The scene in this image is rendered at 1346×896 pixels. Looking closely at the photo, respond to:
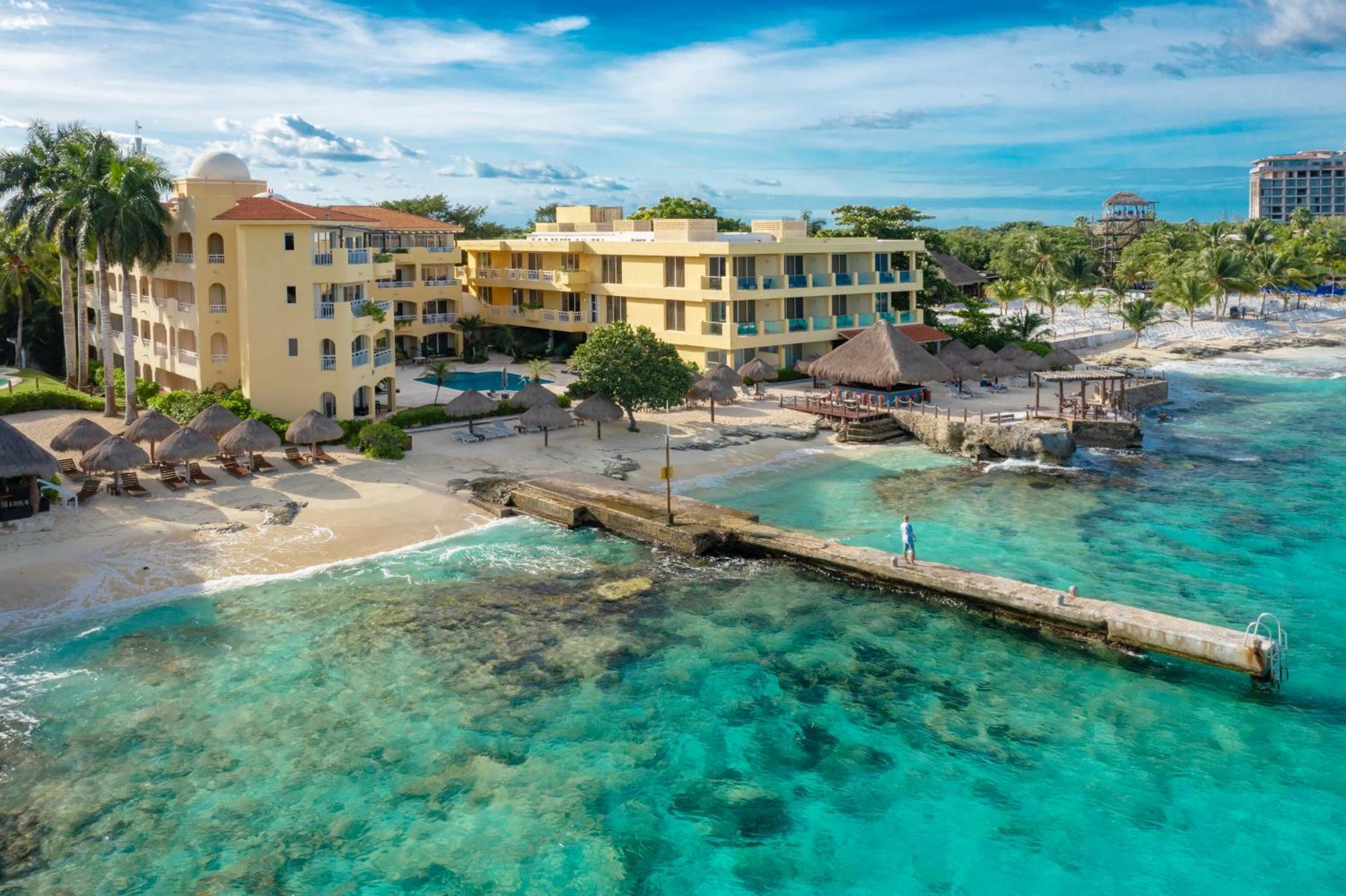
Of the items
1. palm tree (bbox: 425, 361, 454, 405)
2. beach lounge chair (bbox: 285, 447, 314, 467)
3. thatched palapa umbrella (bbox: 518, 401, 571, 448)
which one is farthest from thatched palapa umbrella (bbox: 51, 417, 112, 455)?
palm tree (bbox: 425, 361, 454, 405)

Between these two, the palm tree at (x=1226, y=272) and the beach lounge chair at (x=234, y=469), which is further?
the palm tree at (x=1226, y=272)

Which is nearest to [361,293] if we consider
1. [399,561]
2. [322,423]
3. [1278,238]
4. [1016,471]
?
[322,423]

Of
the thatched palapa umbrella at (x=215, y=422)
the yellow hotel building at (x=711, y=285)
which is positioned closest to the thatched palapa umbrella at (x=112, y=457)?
the thatched palapa umbrella at (x=215, y=422)

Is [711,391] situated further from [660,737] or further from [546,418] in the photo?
[660,737]

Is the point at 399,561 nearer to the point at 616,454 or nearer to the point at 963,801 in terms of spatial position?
the point at 616,454

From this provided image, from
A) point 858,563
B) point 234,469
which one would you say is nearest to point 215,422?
point 234,469

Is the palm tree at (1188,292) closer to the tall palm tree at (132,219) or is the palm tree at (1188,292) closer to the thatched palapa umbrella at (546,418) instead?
the thatched palapa umbrella at (546,418)

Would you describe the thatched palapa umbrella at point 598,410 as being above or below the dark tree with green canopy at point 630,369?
below
